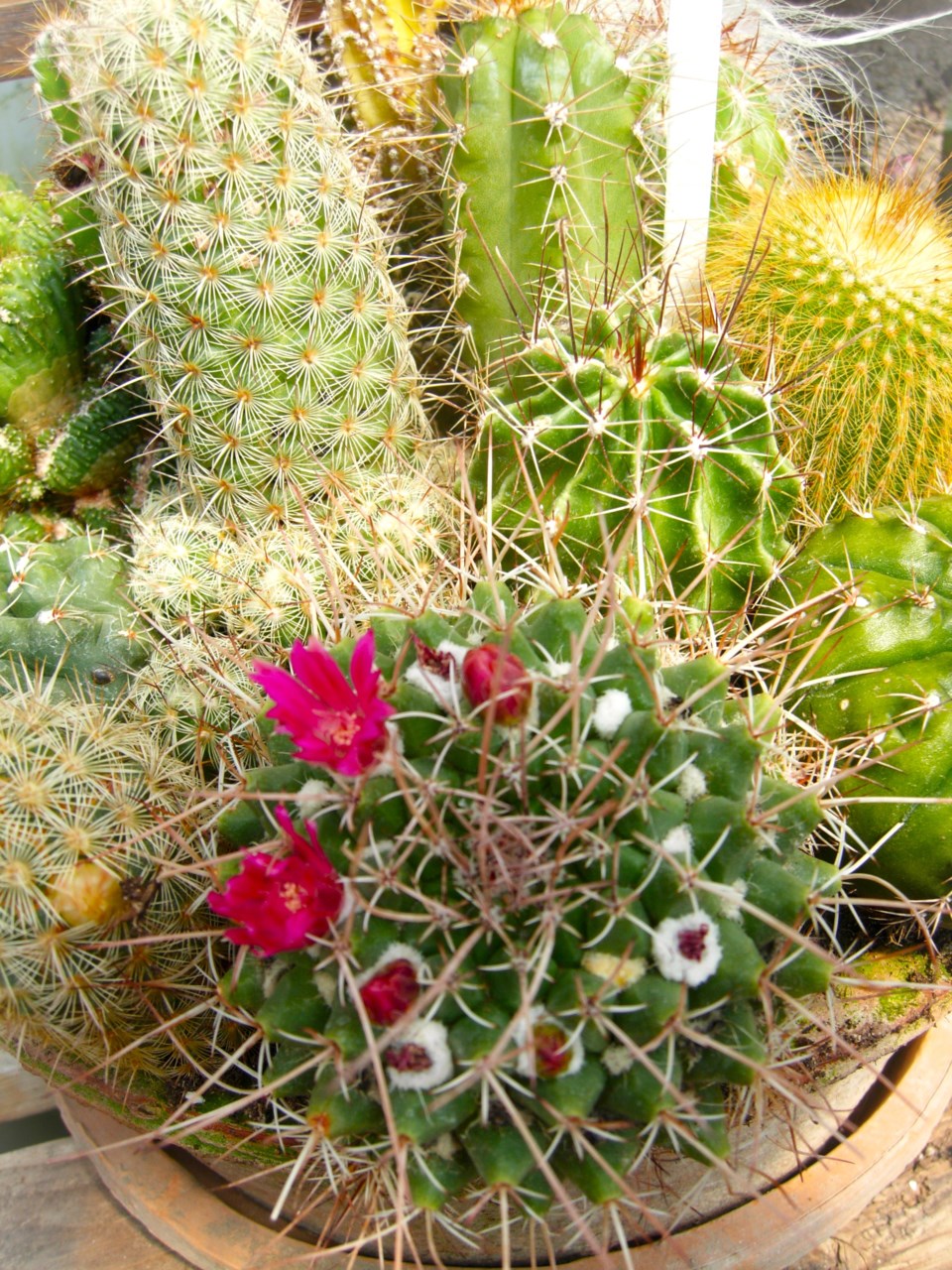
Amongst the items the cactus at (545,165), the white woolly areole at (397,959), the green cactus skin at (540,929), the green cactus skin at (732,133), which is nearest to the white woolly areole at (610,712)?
the green cactus skin at (540,929)

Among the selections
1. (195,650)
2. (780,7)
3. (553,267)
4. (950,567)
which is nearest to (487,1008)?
(195,650)

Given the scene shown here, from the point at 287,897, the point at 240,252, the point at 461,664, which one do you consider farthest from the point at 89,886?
→ the point at 240,252

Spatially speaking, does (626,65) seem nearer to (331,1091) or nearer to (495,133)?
(495,133)

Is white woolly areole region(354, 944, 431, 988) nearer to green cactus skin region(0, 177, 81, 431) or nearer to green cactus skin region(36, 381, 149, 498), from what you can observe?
green cactus skin region(36, 381, 149, 498)

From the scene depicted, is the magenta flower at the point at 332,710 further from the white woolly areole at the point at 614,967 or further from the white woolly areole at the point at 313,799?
the white woolly areole at the point at 614,967

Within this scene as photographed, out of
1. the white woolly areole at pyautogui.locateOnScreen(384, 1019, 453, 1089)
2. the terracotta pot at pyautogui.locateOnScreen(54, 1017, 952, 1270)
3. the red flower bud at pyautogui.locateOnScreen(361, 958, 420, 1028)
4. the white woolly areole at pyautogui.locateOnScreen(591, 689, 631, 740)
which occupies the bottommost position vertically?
the terracotta pot at pyautogui.locateOnScreen(54, 1017, 952, 1270)

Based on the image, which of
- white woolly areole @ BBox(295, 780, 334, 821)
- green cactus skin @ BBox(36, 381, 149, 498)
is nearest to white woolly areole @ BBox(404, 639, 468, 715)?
white woolly areole @ BBox(295, 780, 334, 821)
